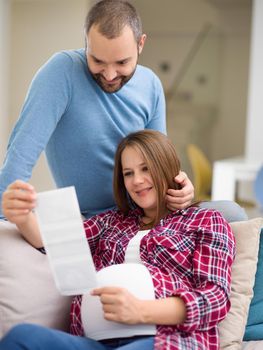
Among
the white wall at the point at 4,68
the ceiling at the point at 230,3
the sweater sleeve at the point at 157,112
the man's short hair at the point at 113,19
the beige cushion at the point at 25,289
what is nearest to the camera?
the beige cushion at the point at 25,289

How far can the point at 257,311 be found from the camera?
184 centimetres

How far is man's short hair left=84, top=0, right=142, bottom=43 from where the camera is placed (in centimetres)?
176

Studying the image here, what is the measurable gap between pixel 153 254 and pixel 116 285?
0.58ft

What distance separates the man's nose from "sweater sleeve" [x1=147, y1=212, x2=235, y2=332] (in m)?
0.48

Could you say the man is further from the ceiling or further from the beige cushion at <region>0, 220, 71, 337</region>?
the ceiling

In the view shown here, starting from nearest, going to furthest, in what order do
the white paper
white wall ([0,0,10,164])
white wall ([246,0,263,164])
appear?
the white paper, white wall ([0,0,10,164]), white wall ([246,0,263,164])

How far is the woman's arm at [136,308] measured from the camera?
4.77 feet

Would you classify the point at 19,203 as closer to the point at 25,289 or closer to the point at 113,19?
the point at 25,289

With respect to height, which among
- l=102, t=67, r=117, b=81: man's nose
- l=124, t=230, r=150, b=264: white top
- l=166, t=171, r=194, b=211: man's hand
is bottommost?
l=124, t=230, r=150, b=264: white top

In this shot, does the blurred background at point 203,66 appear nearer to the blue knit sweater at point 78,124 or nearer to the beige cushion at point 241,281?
the blue knit sweater at point 78,124

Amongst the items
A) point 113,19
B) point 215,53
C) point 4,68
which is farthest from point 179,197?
point 215,53

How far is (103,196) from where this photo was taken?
2053mm

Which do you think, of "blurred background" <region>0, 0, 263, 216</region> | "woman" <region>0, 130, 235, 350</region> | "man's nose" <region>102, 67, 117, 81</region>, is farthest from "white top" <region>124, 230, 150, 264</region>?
"blurred background" <region>0, 0, 263, 216</region>

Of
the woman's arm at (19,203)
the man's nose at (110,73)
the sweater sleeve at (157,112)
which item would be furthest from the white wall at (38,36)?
the woman's arm at (19,203)
